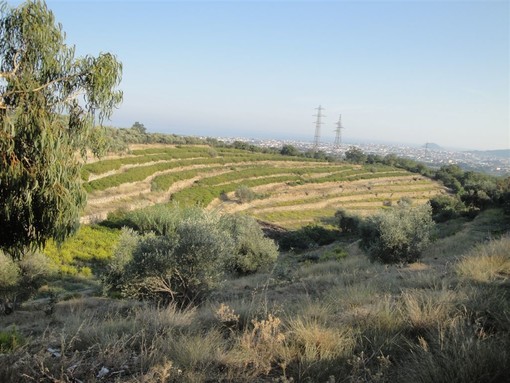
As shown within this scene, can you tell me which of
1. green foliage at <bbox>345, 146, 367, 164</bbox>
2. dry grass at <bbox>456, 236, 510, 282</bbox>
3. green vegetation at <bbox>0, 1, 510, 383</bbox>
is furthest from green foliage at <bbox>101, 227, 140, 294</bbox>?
green foliage at <bbox>345, 146, 367, 164</bbox>

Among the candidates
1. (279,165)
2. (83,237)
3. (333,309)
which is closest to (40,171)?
(333,309)

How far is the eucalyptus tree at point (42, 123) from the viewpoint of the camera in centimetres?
654

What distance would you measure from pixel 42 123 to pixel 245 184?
48.8 m

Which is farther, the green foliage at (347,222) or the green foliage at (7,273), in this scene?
the green foliage at (347,222)

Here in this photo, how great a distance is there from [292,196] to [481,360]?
5515 centimetres

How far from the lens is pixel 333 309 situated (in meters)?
6.16

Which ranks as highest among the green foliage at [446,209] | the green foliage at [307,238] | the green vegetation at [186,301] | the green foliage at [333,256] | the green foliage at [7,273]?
the green vegetation at [186,301]

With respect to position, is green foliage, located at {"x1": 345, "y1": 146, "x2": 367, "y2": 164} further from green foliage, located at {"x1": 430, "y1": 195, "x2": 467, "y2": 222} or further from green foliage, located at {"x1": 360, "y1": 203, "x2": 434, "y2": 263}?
green foliage, located at {"x1": 360, "y1": 203, "x2": 434, "y2": 263}

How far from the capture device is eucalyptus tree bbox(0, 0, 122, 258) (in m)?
6.54

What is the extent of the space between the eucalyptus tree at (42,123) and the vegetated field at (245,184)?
26.7 meters

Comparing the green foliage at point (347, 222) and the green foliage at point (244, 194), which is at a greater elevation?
the green foliage at point (244, 194)

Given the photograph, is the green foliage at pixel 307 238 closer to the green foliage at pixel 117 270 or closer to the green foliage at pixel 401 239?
the green foliage at pixel 401 239

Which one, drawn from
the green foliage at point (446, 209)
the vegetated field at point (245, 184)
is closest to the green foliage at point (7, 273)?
the vegetated field at point (245, 184)

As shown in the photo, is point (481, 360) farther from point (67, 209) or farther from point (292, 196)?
point (292, 196)
